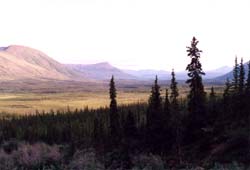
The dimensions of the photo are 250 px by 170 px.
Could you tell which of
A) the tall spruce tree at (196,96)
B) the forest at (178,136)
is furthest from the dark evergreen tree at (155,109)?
the tall spruce tree at (196,96)

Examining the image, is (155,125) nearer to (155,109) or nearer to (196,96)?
(155,109)

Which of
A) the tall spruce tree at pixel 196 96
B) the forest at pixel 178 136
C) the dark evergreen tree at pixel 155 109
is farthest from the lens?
the dark evergreen tree at pixel 155 109

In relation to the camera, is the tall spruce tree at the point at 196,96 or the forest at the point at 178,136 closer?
the forest at the point at 178,136

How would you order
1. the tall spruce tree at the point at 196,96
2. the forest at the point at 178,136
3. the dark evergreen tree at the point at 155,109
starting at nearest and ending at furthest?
the forest at the point at 178,136 → the tall spruce tree at the point at 196,96 → the dark evergreen tree at the point at 155,109

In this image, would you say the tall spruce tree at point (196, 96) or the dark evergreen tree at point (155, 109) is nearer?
the tall spruce tree at point (196, 96)

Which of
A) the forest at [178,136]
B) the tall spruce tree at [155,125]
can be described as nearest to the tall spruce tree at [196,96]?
the forest at [178,136]

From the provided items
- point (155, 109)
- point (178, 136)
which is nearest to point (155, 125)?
point (155, 109)

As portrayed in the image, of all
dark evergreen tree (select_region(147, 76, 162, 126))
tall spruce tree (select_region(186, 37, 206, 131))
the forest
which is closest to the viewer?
the forest

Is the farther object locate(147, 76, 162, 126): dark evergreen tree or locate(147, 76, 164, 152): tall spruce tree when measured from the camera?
locate(147, 76, 162, 126): dark evergreen tree

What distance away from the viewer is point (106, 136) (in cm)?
8450

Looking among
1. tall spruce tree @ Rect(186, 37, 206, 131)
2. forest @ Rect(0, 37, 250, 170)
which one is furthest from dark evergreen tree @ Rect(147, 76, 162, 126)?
tall spruce tree @ Rect(186, 37, 206, 131)

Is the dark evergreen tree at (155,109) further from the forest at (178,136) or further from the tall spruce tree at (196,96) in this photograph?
the tall spruce tree at (196,96)

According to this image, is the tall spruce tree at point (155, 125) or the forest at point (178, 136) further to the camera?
the tall spruce tree at point (155, 125)

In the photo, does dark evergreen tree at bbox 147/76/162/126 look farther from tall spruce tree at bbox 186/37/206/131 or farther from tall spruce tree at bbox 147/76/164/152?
tall spruce tree at bbox 186/37/206/131
